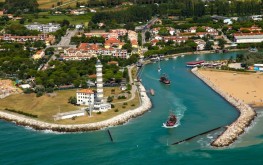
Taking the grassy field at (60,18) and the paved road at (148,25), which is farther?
the grassy field at (60,18)

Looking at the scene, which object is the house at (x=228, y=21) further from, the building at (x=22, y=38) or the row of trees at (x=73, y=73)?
the row of trees at (x=73, y=73)

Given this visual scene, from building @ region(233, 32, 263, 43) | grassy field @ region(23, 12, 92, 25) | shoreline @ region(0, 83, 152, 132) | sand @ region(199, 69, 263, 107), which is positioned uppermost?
grassy field @ region(23, 12, 92, 25)

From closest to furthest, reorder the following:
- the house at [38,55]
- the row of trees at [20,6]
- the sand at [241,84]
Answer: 1. the sand at [241,84]
2. the house at [38,55]
3. the row of trees at [20,6]

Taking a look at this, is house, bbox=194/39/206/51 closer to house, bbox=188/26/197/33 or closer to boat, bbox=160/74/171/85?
house, bbox=188/26/197/33

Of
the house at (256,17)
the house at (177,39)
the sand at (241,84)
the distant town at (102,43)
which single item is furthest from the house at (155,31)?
the sand at (241,84)

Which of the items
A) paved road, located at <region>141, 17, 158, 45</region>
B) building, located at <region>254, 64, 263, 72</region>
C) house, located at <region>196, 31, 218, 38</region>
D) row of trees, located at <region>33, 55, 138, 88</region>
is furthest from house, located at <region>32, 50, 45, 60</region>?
building, located at <region>254, 64, 263, 72</region>

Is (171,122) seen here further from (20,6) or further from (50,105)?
(20,6)

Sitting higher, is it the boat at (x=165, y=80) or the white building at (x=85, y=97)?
the white building at (x=85, y=97)
